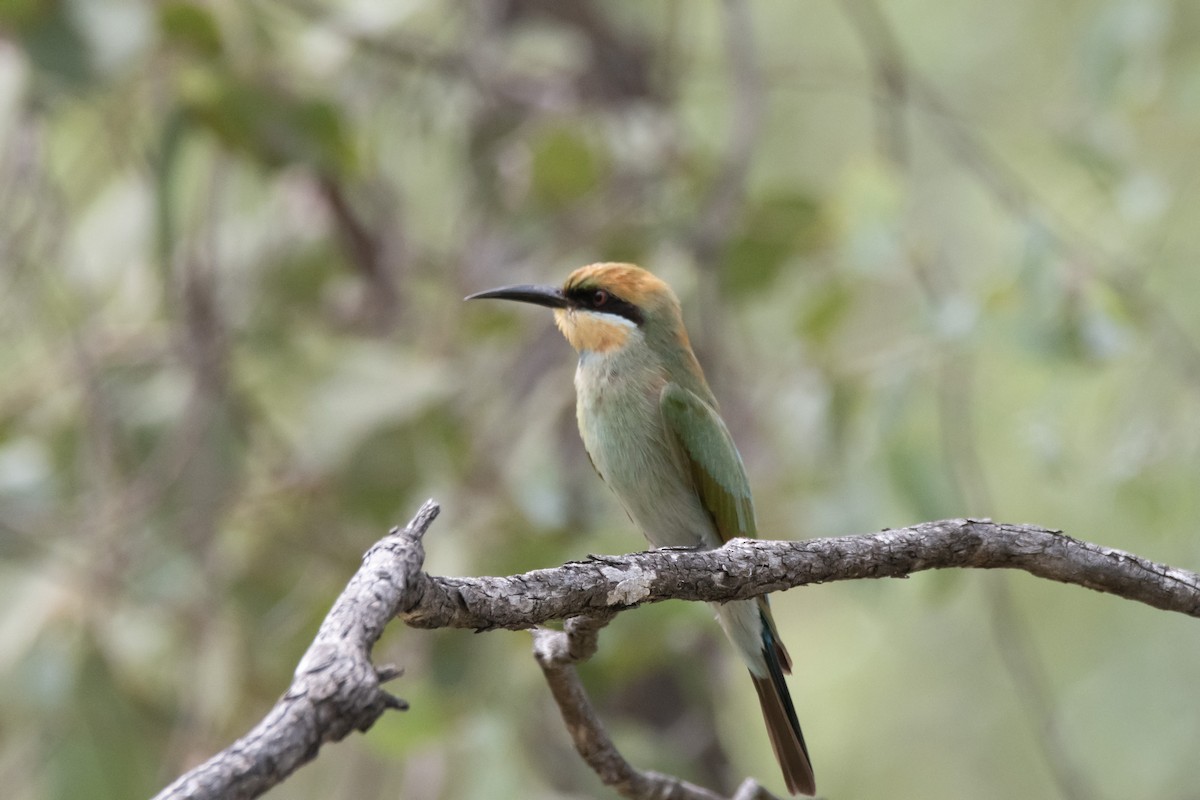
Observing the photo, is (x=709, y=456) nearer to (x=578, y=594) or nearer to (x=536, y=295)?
(x=536, y=295)

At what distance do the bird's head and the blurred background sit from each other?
0.42m

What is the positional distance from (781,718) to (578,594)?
3.26ft

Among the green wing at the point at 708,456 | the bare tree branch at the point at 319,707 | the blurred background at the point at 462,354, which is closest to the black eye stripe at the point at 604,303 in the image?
the green wing at the point at 708,456

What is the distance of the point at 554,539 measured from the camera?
9.29 ft

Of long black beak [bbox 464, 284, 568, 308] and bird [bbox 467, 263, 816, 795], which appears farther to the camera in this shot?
long black beak [bbox 464, 284, 568, 308]

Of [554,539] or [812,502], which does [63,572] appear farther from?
[812,502]

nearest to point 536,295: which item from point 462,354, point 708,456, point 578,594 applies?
point 708,456

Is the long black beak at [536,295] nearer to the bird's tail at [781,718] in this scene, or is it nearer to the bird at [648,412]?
the bird at [648,412]

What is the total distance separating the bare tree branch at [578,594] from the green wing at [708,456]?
689 millimetres

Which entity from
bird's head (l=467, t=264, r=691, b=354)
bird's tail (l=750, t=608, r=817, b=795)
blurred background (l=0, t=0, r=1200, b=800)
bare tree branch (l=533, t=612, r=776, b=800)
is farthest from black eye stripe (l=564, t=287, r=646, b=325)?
bare tree branch (l=533, t=612, r=776, b=800)

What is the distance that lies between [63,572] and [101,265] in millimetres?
825

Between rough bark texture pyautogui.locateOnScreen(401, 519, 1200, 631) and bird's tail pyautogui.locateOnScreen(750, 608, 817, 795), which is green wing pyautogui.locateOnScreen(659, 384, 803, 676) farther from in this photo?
rough bark texture pyautogui.locateOnScreen(401, 519, 1200, 631)

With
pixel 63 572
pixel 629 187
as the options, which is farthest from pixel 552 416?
pixel 63 572

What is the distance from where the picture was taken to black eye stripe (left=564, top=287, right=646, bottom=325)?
2.55m
